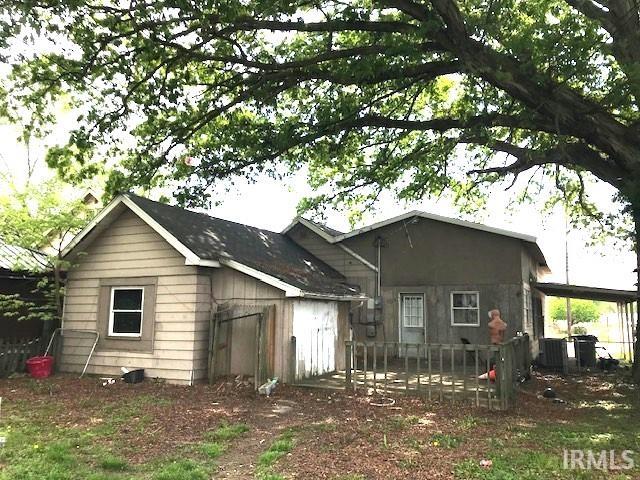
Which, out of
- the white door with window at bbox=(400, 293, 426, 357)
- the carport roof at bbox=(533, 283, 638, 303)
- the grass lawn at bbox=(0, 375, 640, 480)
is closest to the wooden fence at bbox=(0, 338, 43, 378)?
the grass lawn at bbox=(0, 375, 640, 480)

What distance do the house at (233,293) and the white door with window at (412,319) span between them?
36 millimetres

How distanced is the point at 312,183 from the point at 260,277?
7.26m

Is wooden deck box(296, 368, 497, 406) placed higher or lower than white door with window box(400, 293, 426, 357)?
lower

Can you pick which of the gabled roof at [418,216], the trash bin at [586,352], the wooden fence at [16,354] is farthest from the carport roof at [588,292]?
the wooden fence at [16,354]

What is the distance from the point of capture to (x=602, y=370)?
17.3m

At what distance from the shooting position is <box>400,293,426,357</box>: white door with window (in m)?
18.0

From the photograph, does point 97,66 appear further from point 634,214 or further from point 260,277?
point 634,214

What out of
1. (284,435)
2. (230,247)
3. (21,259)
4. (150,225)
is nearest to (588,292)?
(230,247)

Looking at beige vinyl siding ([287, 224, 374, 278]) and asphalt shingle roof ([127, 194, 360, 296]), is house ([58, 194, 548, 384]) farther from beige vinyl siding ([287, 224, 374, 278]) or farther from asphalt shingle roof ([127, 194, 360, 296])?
beige vinyl siding ([287, 224, 374, 278])

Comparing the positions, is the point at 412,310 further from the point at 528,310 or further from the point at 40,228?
the point at 40,228

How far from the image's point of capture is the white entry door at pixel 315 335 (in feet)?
40.0

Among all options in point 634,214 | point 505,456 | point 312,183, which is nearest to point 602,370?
point 634,214

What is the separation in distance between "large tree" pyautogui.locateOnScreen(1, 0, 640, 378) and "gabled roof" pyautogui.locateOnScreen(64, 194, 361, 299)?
2.67ft

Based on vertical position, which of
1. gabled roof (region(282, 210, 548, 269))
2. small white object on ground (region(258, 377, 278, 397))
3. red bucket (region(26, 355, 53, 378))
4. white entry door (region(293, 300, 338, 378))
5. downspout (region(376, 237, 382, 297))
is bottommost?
small white object on ground (region(258, 377, 278, 397))
